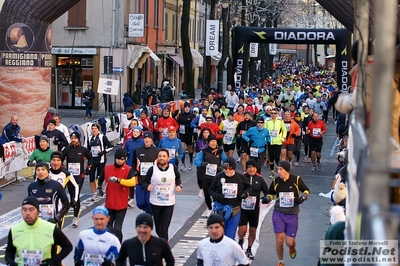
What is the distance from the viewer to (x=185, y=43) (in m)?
38.5

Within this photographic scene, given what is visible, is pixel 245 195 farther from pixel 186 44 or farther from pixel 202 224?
pixel 186 44

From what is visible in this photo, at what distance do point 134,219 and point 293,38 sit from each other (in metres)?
18.8

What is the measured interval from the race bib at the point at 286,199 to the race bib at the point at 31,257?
4240 millimetres

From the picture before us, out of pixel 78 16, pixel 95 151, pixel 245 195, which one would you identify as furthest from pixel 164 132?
pixel 78 16

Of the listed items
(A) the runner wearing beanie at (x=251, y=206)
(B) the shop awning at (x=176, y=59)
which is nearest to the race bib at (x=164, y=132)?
(A) the runner wearing beanie at (x=251, y=206)

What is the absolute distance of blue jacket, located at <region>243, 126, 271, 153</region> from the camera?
18.9m

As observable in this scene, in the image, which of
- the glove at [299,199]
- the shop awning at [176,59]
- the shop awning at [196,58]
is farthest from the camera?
the shop awning at [196,58]

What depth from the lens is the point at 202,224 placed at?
13898mm

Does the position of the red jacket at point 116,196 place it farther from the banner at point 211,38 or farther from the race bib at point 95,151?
the banner at point 211,38

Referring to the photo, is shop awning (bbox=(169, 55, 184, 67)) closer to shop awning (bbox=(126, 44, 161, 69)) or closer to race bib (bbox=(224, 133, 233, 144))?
shop awning (bbox=(126, 44, 161, 69))

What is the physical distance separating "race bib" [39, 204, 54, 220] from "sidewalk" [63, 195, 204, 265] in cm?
98

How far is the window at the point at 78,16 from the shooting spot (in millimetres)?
39156

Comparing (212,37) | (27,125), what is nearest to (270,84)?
(212,37)

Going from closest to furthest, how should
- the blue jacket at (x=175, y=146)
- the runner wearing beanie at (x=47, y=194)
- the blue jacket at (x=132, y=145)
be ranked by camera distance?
the runner wearing beanie at (x=47, y=194) → the blue jacket at (x=132, y=145) → the blue jacket at (x=175, y=146)
